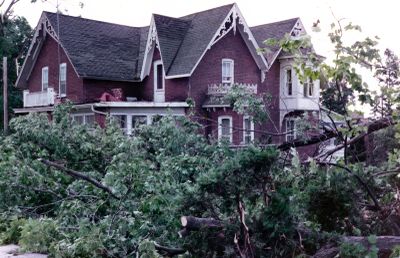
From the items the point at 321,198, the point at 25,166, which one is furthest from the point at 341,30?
the point at 25,166

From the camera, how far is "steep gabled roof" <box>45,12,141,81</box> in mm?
25000

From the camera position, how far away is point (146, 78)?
86.5 ft

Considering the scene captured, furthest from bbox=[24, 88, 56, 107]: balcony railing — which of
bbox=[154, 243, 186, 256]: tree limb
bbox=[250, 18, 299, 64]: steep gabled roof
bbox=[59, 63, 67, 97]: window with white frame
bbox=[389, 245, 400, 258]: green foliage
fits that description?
bbox=[389, 245, 400, 258]: green foliage

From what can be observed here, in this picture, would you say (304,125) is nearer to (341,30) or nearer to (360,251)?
(341,30)

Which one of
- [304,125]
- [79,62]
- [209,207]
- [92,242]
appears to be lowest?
[92,242]

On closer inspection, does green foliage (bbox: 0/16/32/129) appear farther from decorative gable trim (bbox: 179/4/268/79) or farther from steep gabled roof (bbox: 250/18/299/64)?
steep gabled roof (bbox: 250/18/299/64)

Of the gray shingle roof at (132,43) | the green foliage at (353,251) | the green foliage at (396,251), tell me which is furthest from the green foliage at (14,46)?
the green foliage at (396,251)

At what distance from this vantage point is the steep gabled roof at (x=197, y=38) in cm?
2442

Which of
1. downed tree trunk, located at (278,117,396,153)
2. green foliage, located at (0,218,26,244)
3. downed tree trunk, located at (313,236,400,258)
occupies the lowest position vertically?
green foliage, located at (0,218,26,244)

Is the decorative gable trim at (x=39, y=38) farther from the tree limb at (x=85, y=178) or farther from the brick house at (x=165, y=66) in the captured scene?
the tree limb at (x=85, y=178)

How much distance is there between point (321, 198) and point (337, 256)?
3.19 ft

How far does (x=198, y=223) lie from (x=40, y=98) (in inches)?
882

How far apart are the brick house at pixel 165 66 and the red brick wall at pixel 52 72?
51mm

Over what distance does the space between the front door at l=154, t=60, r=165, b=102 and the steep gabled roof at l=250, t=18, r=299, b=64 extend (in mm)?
5067
